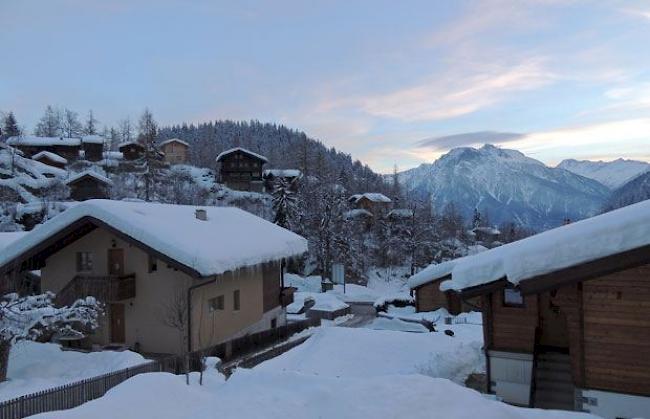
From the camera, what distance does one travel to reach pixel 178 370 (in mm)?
17938

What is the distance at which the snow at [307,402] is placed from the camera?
29.1ft

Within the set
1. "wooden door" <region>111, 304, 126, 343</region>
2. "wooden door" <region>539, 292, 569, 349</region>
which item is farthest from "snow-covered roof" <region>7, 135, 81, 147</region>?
"wooden door" <region>539, 292, 569, 349</region>

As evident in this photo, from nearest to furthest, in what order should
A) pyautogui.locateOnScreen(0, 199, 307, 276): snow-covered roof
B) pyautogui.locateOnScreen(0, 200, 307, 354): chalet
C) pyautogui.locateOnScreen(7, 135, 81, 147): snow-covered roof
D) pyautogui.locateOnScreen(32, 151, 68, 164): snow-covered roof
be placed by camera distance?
pyautogui.locateOnScreen(0, 199, 307, 276): snow-covered roof, pyautogui.locateOnScreen(0, 200, 307, 354): chalet, pyautogui.locateOnScreen(32, 151, 68, 164): snow-covered roof, pyautogui.locateOnScreen(7, 135, 81, 147): snow-covered roof

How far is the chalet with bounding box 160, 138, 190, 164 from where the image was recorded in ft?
306

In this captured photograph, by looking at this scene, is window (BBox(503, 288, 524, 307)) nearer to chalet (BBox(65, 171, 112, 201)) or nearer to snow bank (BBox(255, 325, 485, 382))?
snow bank (BBox(255, 325, 485, 382))

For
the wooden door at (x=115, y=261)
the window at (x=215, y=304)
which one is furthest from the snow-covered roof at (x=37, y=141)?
the window at (x=215, y=304)

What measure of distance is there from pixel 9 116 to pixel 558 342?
105 metres

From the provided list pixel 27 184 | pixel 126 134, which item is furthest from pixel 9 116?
pixel 27 184

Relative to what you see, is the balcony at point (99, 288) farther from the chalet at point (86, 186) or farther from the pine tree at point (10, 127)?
the pine tree at point (10, 127)

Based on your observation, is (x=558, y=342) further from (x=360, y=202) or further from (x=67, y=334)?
(x=360, y=202)

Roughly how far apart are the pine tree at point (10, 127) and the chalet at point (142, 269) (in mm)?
75443

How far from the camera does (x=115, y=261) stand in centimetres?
2231

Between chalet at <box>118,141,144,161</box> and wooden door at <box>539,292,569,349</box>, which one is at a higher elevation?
chalet at <box>118,141,144,161</box>

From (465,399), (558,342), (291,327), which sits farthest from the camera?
(291,327)
